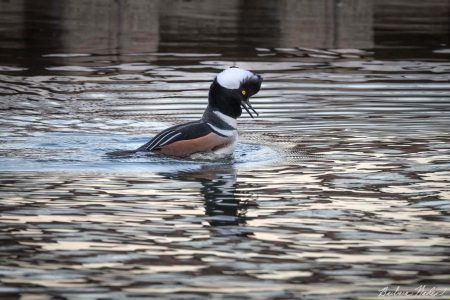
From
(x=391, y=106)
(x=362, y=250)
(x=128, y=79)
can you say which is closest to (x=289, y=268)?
(x=362, y=250)

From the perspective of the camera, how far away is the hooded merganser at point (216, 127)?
12891 mm

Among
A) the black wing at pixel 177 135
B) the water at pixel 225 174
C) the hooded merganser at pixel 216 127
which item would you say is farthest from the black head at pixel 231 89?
the water at pixel 225 174

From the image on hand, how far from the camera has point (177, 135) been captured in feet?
42.3

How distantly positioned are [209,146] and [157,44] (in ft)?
38.2

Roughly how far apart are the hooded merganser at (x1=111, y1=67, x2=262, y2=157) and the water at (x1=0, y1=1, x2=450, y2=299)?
0.14m

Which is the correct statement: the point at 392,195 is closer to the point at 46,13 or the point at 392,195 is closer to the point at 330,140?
the point at 330,140

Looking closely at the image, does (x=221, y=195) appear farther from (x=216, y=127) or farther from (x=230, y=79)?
(x=230, y=79)

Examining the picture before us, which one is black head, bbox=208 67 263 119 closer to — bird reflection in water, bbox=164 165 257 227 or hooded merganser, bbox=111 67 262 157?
hooded merganser, bbox=111 67 262 157

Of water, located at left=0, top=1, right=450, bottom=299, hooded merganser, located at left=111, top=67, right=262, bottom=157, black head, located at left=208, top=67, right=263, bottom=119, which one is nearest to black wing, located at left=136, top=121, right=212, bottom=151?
hooded merganser, located at left=111, top=67, right=262, bottom=157

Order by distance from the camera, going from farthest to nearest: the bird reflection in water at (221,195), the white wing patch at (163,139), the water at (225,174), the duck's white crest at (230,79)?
the duck's white crest at (230,79) → the white wing patch at (163,139) → the bird reflection in water at (221,195) → the water at (225,174)

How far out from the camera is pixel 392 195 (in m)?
11.1

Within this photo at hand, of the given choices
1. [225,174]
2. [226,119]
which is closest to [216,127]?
[226,119]

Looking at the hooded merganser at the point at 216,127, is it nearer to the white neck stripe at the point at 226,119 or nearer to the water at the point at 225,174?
the white neck stripe at the point at 226,119

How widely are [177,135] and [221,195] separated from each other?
1898 millimetres
